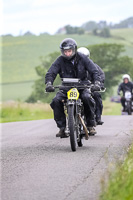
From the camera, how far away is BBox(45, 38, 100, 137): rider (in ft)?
30.2

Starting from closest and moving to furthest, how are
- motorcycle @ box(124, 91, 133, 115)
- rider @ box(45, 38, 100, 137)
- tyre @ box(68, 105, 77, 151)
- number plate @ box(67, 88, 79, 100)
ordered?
tyre @ box(68, 105, 77, 151) → number plate @ box(67, 88, 79, 100) → rider @ box(45, 38, 100, 137) → motorcycle @ box(124, 91, 133, 115)

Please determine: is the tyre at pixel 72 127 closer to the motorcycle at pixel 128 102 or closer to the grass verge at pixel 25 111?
the motorcycle at pixel 128 102

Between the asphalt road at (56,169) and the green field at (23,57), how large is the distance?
67.3 m

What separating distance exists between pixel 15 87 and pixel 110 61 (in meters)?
16.7

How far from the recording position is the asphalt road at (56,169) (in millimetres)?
5402

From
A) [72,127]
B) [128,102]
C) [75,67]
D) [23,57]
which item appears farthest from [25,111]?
[23,57]

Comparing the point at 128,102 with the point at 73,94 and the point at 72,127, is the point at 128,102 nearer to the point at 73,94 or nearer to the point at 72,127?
the point at 73,94

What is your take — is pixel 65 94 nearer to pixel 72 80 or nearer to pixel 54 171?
pixel 72 80

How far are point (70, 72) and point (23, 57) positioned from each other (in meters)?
102

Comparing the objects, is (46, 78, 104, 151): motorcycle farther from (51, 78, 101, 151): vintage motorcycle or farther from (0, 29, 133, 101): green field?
(0, 29, 133, 101): green field

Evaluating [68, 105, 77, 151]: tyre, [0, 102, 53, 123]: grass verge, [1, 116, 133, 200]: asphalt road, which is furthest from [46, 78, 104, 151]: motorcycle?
[0, 102, 53, 123]: grass verge

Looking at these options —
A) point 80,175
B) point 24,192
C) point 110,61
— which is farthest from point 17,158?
point 110,61

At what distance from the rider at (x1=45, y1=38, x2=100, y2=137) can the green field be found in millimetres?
67364

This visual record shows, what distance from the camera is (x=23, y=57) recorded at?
110 meters
